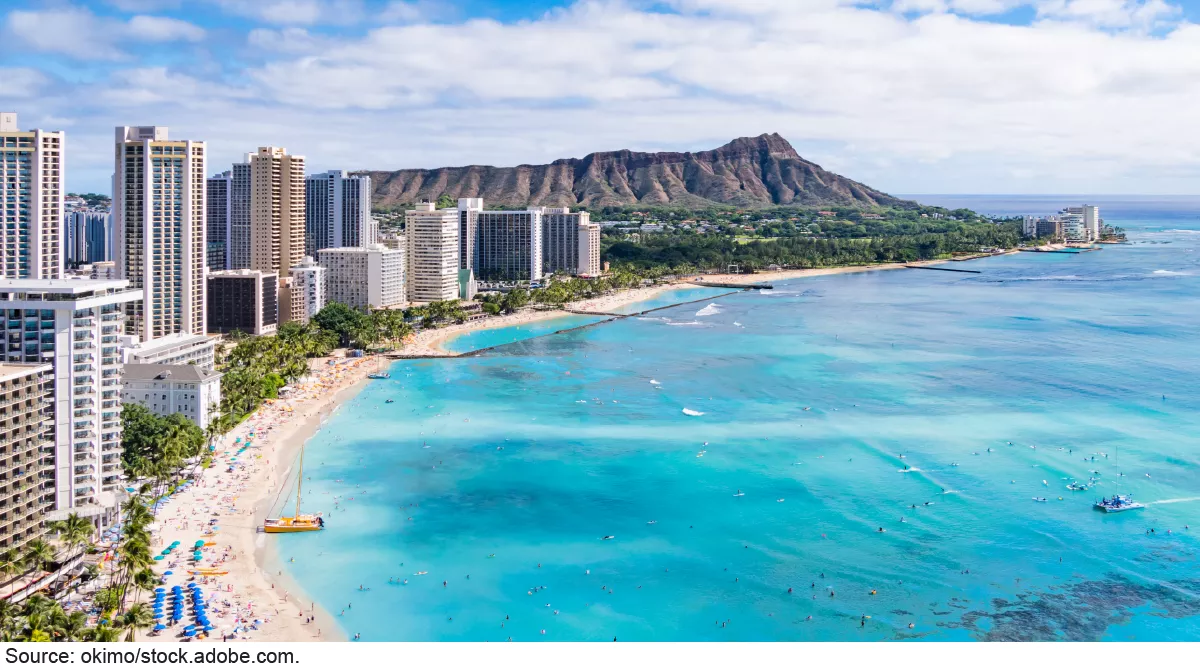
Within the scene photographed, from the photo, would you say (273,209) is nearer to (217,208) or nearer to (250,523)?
(217,208)

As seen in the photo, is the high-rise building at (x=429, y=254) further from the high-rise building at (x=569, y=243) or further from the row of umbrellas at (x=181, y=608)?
the row of umbrellas at (x=181, y=608)

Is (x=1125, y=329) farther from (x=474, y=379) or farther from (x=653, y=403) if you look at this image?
(x=474, y=379)

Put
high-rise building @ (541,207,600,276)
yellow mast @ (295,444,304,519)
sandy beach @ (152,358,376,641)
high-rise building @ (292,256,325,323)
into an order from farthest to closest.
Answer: high-rise building @ (541,207,600,276), high-rise building @ (292,256,325,323), yellow mast @ (295,444,304,519), sandy beach @ (152,358,376,641)

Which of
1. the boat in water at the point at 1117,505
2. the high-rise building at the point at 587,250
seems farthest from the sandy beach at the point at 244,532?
the high-rise building at the point at 587,250

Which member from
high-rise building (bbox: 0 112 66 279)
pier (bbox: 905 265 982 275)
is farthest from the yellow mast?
pier (bbox: 905 265 982 275)

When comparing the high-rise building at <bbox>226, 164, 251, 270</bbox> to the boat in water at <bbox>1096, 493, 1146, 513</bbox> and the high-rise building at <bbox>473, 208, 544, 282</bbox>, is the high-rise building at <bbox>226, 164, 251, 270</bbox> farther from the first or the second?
the boat in water at <bbox>1096, 493, 1146, 513</bbox>

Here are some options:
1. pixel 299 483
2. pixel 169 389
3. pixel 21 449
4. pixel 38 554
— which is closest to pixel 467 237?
pixel 169 389
